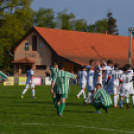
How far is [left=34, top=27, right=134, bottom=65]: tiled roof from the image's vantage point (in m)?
54.6

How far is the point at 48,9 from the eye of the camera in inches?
3314

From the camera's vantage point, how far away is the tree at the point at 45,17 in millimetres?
81938

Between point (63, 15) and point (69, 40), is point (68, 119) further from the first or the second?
point (63, 15)

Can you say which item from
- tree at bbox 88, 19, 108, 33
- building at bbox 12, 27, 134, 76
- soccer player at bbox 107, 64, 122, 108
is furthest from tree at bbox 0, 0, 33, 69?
soccer player at bbox 107, 64, 122, 108

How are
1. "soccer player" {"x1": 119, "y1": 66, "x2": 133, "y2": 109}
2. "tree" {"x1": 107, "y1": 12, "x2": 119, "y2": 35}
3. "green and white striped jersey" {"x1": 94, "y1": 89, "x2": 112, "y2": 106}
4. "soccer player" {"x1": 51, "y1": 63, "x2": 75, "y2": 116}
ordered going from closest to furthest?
"soccer player" {"x1": 51, "y1": 63, "x2": 75, "y2": 116}, "green and white striped jersey" {"x1": 94, "y1": 89, "x2": 112, "y2": 106}, "soccer player" {"x1": 119, "y1": 66, "x2": 133, "y2": 109}, "tree" {"x1": 107, "y1": 12, "x2": 119, "y2": 35}

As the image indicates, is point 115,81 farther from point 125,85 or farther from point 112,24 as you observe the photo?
point 112,24

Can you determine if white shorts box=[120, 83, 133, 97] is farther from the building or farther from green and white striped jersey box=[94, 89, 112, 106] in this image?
the building

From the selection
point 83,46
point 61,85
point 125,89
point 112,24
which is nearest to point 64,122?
point 61,85

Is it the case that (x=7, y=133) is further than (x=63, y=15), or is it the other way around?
(x=63, y=15)

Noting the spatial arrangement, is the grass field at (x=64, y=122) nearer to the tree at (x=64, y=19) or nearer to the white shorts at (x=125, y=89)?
the white shorts at (x=125, y=89)

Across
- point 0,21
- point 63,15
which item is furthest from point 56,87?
point 63,15

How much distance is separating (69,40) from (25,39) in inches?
250

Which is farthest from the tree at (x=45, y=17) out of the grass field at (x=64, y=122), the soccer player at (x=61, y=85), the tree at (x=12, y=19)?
the soccer player at (x=61, y=85)

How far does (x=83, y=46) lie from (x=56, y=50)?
5.24m
